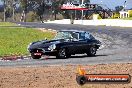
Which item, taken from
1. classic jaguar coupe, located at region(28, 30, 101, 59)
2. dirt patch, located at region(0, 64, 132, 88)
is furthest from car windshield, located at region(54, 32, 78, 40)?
dirt patch, located at region(0, 64, 132, 88)

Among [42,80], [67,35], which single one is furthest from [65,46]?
[42,80]

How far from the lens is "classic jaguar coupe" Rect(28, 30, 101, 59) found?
19797mm

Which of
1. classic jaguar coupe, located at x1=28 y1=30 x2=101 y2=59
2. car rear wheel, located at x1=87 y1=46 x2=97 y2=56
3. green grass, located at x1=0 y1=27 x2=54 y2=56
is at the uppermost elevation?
classic jaguar coupe, located at x1=28 y1=30 x2=101 y2=59

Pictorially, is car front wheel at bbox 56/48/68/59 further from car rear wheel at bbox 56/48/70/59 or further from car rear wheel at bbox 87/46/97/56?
car rear wheel at bbox 87/46/97/56

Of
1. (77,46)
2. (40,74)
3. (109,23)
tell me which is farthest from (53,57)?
(109,23)

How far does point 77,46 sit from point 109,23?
55737 mm

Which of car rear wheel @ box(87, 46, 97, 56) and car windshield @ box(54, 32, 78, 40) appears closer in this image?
car windshield @ box(54, 32, 78, 40)

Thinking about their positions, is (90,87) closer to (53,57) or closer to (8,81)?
(8,81)

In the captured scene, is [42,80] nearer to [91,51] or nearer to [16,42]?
[91,51]

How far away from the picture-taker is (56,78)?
10.9 meters

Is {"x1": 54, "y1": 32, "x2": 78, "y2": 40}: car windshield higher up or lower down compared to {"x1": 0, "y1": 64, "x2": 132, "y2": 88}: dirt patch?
higher up

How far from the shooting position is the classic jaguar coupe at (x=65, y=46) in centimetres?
1980

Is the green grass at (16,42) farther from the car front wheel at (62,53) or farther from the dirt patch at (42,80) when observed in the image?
the dirt patch at (42,80)

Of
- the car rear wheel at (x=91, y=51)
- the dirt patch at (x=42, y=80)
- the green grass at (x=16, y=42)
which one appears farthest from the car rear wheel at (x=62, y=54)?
the dirt patch at (x=42, y=80)
